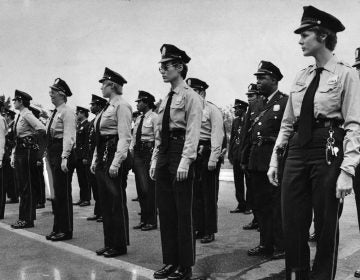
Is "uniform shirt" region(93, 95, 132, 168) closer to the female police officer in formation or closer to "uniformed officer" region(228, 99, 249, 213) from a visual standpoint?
the female police officer in formation

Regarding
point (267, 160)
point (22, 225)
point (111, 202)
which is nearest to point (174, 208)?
point (111, 202)

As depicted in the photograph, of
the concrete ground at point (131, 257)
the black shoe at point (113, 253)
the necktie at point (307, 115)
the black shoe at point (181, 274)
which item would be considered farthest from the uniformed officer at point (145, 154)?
the necktie at point (307, 115)

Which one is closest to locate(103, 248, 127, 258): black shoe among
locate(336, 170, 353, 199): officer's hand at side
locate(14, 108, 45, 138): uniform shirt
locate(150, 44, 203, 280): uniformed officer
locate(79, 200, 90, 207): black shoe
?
locate(150, 44, 203, 280): uniformed officer

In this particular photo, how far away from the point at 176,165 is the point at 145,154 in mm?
3690

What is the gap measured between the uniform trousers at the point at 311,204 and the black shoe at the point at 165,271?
4.51ft

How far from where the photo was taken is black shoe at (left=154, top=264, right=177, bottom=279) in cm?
435

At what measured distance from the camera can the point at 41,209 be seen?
31.3 ft

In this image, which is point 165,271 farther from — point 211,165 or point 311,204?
point 211,165

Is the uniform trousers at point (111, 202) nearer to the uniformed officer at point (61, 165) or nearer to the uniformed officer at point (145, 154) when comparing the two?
the uniformed officer at point (61, 165)

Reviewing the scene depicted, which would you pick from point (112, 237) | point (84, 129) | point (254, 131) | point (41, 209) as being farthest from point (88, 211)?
point (254, 131)

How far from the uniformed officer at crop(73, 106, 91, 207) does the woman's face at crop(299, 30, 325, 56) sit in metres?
7.10

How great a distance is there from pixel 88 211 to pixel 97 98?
2.46 meters

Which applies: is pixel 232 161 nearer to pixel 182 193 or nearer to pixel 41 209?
pixel 41 209

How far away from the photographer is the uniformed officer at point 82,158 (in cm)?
1019
